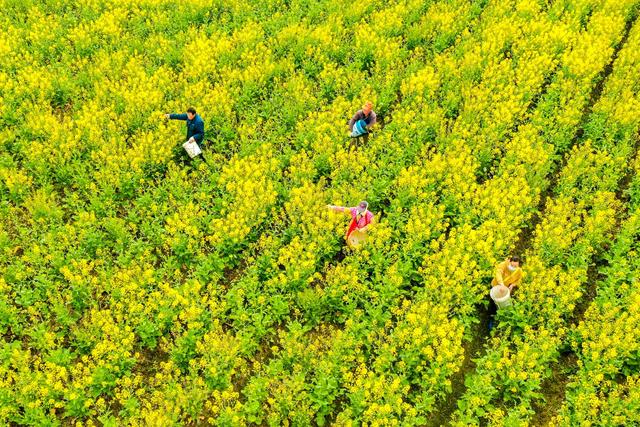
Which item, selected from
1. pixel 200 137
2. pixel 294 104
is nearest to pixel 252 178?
pixel 200 137

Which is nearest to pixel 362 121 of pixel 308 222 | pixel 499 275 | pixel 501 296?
pixel 308 222

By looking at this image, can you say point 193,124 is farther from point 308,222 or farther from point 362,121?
point 362,121

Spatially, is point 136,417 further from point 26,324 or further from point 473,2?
point 473,2

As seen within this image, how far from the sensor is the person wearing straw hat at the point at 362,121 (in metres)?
11.4

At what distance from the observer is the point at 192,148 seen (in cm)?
1077

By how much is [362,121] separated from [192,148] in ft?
13.2

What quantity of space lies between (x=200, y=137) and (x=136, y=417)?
6308 millimetres

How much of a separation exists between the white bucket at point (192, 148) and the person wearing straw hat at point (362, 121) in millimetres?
3601

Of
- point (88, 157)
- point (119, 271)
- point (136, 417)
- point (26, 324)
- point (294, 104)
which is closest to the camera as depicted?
point (136, 417)

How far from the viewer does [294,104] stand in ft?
40.4

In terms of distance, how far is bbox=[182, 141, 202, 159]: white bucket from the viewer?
A: 35.3 ft

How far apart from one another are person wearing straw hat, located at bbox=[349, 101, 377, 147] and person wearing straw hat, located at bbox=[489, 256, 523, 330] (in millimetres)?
4507

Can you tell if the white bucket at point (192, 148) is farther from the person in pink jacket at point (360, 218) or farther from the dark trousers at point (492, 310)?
the dark trousers at point (492, 310)

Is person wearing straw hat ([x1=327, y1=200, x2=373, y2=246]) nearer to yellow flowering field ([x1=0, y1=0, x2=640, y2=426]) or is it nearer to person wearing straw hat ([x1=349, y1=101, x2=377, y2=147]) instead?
yellow flowering field ([x1=0, y1=0, x2=640, y2=426])
